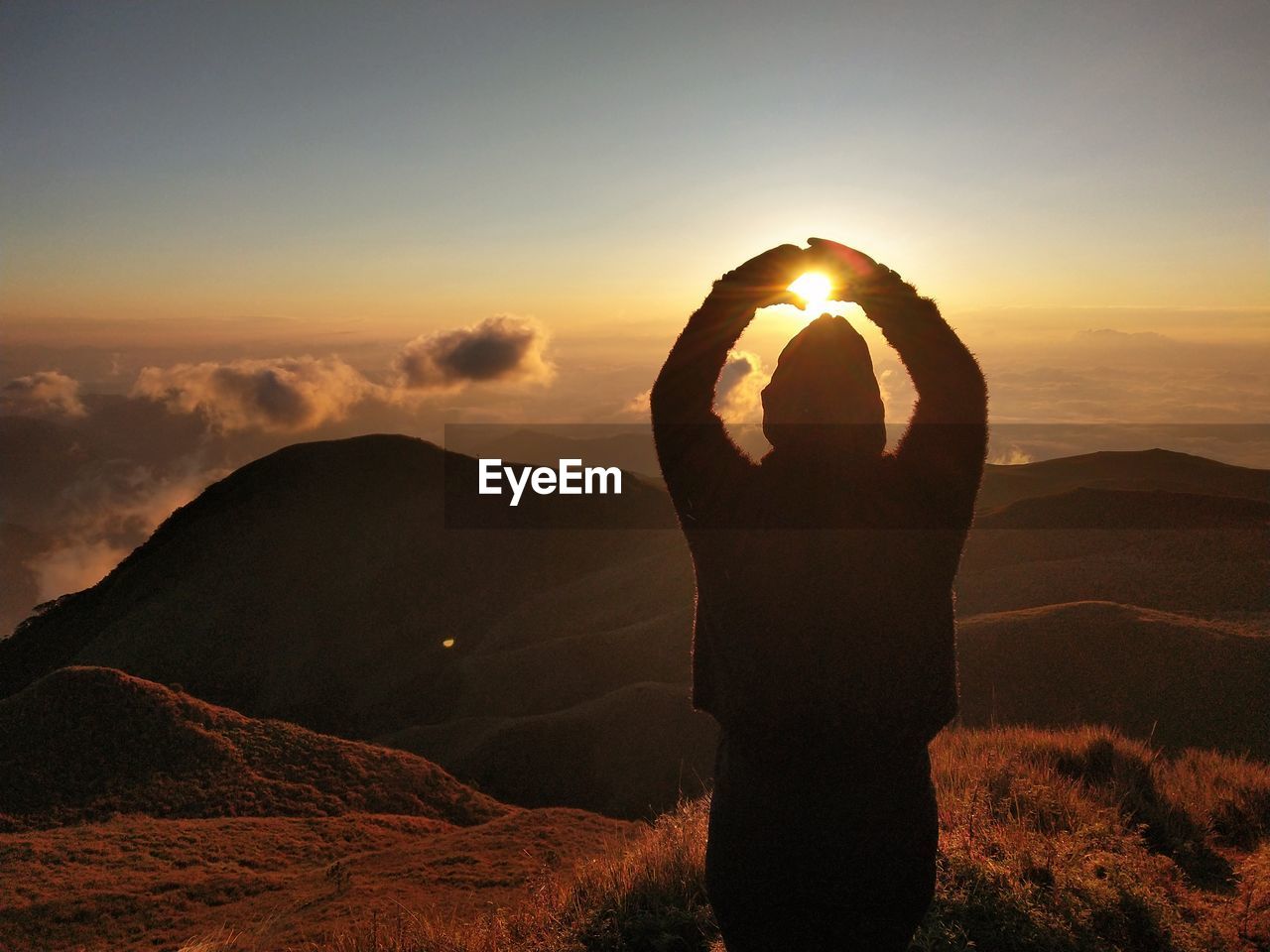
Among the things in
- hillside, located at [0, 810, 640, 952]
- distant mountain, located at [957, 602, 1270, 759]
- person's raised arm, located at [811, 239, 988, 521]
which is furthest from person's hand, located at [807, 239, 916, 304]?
distant mountain, located at [957, 602, 1270, 759]

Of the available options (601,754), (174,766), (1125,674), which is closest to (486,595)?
(601,754)

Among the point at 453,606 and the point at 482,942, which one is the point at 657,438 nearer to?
the point at 482,942

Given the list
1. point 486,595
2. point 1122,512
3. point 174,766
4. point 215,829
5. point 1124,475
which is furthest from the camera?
point 1124,475

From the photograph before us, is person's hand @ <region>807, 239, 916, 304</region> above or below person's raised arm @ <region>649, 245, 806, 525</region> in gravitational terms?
above

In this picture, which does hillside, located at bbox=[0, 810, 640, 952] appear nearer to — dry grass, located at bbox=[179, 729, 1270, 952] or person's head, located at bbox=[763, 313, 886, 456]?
dry grass, located at bbox=[179, 729, 1270, 952]

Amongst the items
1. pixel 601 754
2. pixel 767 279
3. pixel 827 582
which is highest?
pixel 767 279

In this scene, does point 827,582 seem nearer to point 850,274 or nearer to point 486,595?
point 850,274

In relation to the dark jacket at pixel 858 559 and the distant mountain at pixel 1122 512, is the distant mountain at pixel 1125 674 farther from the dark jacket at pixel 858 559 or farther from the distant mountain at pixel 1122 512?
the distant mountain at pixel 1122 512

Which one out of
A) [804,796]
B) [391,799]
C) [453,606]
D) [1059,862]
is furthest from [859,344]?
[453,606]
